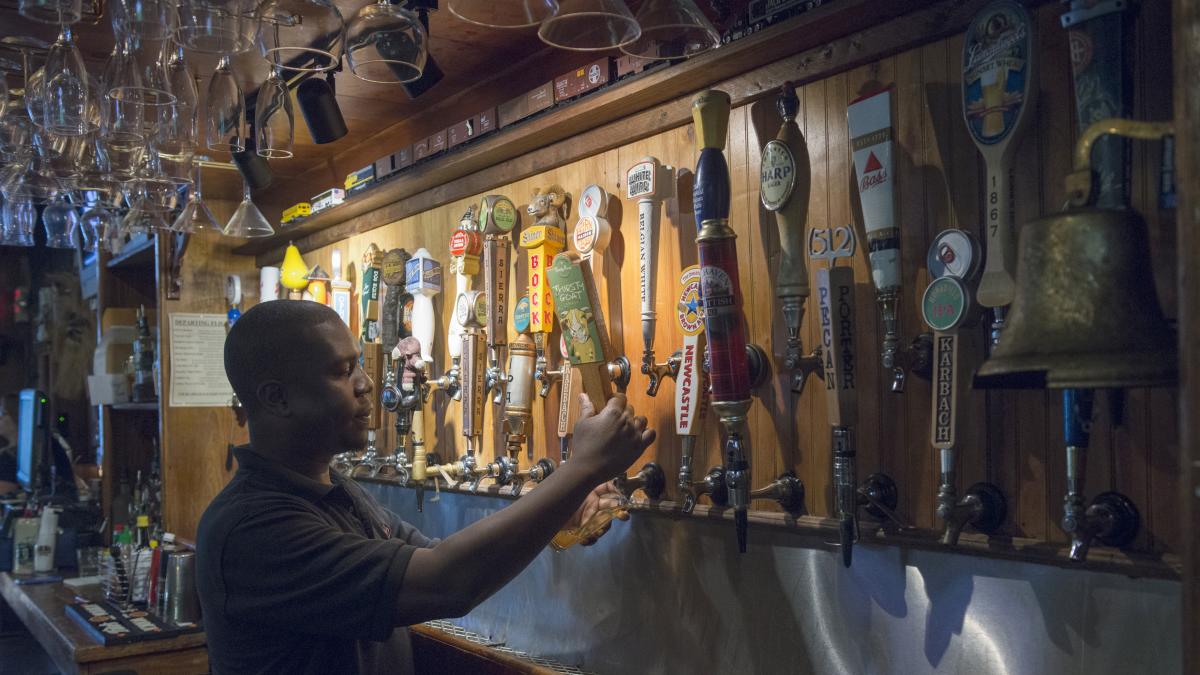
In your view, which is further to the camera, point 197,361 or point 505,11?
point 197,361

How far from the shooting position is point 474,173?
112 inches

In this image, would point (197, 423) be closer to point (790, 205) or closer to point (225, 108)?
point (225, 108)

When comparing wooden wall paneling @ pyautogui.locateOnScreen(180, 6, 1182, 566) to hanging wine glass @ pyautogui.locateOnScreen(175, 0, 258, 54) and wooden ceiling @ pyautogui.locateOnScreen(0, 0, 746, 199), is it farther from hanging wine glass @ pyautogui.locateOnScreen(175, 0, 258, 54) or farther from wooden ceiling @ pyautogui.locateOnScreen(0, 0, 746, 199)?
hanging wine glass @ pyautogui.locateOnScreen(175, 0, 258, 54)

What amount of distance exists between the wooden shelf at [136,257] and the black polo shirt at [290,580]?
10.1 feet

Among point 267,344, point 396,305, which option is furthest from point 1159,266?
point 396,305

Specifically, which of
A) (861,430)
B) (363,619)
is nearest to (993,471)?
(861,430)

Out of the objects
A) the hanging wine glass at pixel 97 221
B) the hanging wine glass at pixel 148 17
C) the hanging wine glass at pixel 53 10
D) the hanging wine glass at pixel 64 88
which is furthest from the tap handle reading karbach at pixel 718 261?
the hanging wine glass at pixel 97 221


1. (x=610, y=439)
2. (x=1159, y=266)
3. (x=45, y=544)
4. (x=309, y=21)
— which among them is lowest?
(x=45, y=544)

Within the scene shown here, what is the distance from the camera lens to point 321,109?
106 inches

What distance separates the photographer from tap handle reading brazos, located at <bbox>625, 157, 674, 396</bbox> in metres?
2.12

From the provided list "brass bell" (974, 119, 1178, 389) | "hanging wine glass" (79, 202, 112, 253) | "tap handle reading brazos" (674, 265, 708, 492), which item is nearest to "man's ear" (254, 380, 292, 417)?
"tap handle reading brazos" (674, 265, 708, 492)

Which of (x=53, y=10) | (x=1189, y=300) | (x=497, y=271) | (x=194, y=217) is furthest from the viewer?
(x=194, y=217)

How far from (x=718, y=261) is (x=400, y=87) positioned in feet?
4.77

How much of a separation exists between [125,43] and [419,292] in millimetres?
1313
